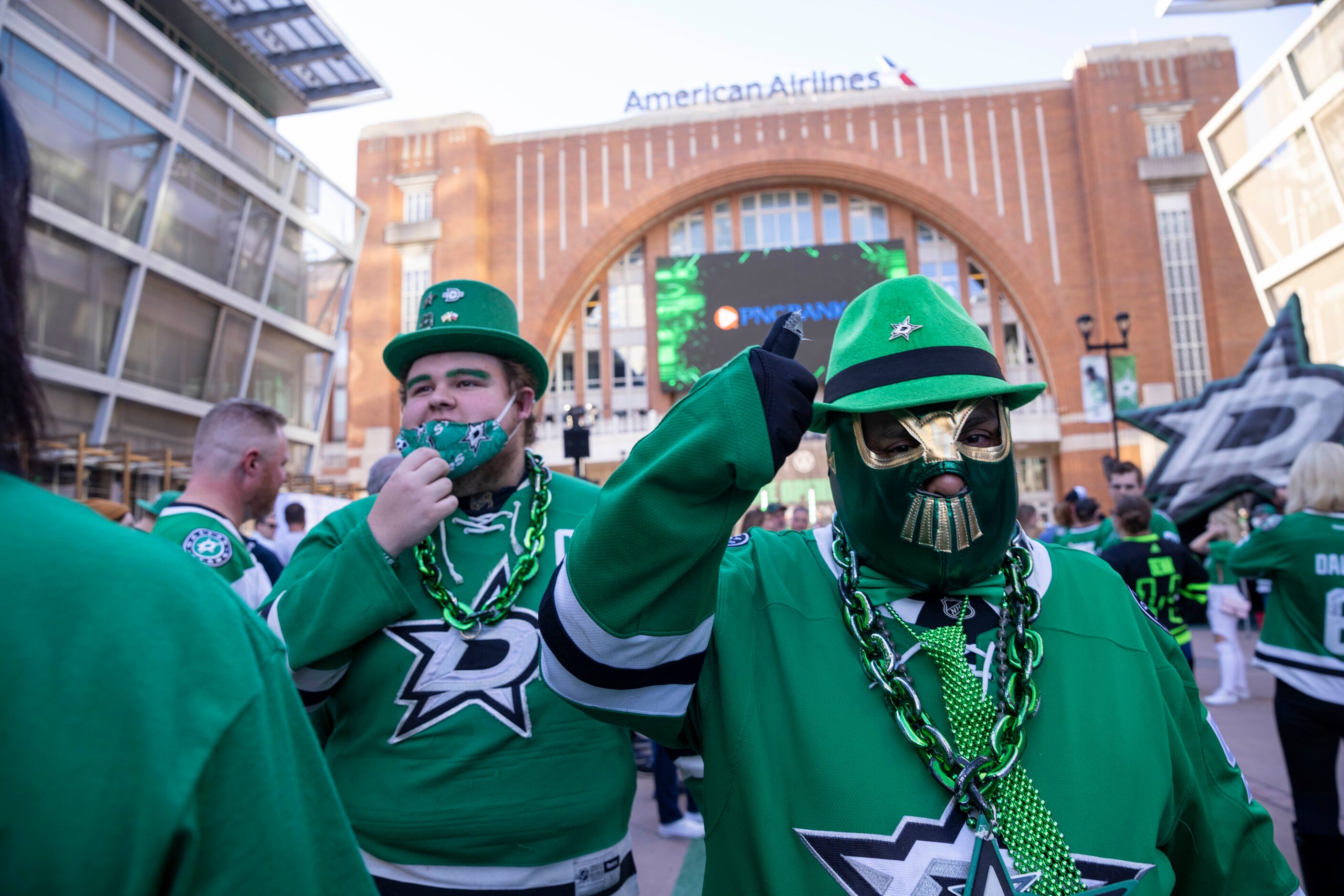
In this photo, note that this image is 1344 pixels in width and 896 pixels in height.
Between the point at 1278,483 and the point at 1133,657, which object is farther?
the point at 1278,483

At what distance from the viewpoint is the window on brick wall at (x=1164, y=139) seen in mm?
28906

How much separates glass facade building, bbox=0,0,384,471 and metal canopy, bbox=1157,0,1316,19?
28278mm

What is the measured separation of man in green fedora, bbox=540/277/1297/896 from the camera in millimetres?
1221

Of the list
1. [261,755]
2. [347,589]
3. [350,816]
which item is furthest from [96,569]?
[350,816]

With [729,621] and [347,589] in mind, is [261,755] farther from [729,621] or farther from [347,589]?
[347,589]

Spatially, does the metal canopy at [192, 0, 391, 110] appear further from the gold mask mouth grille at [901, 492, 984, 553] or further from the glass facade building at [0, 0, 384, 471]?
the gold mask mouth grille at [901, 492, 984, 553]

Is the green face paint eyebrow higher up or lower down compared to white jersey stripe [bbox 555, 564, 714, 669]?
higher up

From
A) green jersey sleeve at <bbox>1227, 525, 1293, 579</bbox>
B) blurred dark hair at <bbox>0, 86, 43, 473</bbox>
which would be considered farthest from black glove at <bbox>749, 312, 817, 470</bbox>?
green jersey sleeve at <bbox>1227, 525, 1293, 579</bbox>

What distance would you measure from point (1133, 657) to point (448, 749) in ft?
5.08

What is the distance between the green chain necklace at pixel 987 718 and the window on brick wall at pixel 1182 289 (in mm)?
31284

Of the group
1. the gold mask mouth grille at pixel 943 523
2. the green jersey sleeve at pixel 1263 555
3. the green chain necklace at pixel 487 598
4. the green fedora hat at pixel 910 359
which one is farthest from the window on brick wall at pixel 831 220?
the gold mask mouth grille at pixel 943 523

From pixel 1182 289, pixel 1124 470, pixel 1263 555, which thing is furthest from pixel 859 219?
pixel 1263 555

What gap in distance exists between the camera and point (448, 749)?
1.94 metres

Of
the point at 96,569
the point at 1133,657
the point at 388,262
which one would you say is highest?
the point at 388,262
